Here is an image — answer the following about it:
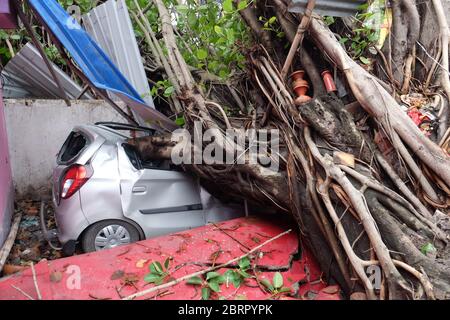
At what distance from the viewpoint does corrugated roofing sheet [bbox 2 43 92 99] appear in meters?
6.65

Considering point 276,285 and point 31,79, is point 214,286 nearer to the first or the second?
point 276,285

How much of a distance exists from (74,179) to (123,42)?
305 cm

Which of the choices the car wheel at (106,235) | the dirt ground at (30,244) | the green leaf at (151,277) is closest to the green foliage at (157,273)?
the green leaf at (151,277)

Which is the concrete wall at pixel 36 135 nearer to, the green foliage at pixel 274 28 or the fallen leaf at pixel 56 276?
the green foliage at pixel 274 28

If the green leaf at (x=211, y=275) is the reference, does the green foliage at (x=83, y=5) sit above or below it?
above

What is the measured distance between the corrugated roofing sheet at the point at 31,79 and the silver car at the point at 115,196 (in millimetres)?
2444

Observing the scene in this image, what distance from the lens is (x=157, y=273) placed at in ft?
11.2

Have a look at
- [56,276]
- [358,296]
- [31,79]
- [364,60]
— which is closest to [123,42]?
[31,79]

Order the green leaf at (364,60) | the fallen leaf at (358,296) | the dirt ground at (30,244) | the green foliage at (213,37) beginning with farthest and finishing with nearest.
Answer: the green foliage at (213,37) → the dirt ground at (30,244) → the green leaf at (364,60) → the fallen leaf at (358,296)

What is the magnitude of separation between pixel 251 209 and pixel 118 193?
60.6 inches

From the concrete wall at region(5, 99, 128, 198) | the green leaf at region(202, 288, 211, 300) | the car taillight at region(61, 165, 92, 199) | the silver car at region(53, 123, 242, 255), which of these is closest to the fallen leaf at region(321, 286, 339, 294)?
the green leaf at region(202, 288, 211, 300)

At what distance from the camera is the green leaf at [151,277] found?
332cm

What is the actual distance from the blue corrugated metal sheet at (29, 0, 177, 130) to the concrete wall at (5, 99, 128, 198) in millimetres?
2122

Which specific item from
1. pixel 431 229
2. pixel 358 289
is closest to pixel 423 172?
pixel 431 229
